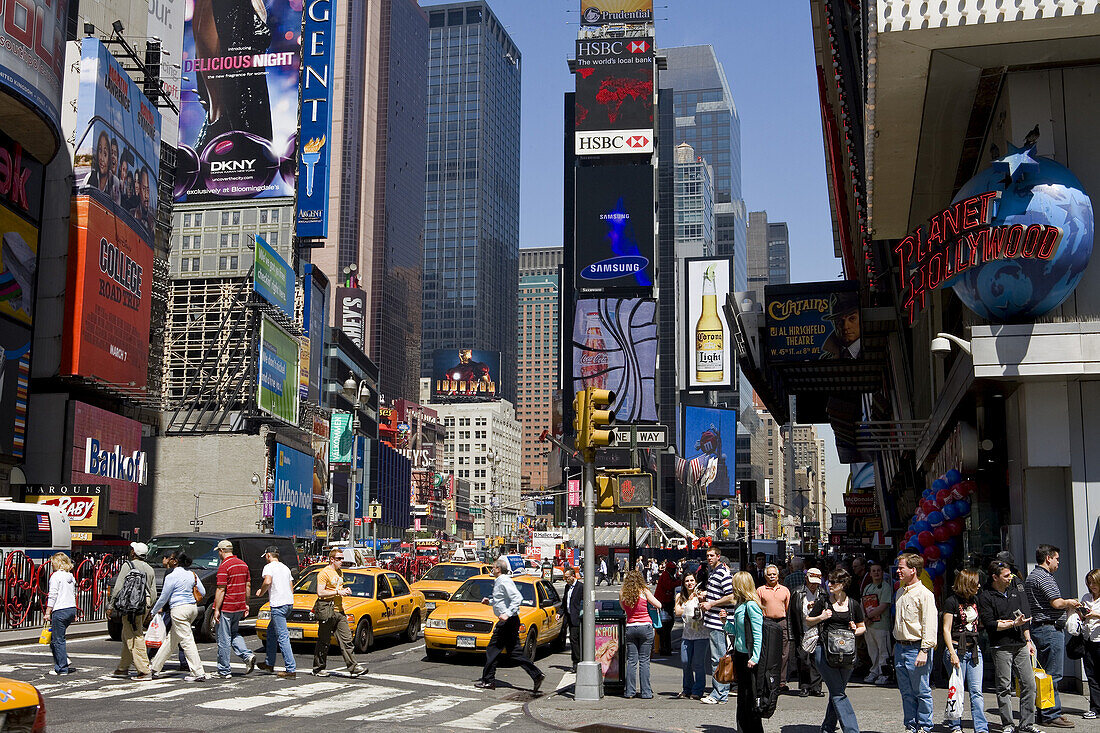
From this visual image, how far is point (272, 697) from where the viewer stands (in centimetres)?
1393

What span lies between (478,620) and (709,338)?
13102 centimetres

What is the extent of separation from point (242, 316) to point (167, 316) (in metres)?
5.32

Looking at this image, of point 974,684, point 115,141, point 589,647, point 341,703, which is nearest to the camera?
point 974,684

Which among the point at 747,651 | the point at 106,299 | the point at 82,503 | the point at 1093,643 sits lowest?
the point at 1093,643

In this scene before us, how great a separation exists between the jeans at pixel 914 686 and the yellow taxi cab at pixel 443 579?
644 inches

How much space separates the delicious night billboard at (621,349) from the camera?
5271 inches

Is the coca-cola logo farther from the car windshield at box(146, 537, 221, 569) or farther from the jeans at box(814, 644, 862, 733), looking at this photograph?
the jeans at box(814, 644, 862, 733)

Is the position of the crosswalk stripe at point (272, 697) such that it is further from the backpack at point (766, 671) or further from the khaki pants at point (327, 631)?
the backpack at point (766, 671)

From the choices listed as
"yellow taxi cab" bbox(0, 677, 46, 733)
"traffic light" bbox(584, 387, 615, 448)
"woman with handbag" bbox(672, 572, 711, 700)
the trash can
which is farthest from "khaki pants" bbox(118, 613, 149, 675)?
"yellow taxi cab" bbox(0, 677, 46, 733)

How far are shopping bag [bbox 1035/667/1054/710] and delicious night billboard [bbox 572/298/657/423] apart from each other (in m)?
121

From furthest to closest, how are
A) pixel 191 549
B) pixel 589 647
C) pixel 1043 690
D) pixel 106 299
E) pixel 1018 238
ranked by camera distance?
pixel 106 299 < pixel 191 549 < pixel 1018 238 < pixel 589 647 < pixel 1043 690

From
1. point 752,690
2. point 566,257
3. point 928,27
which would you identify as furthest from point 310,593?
point 566,257

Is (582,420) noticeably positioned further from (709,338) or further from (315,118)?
(709,338)

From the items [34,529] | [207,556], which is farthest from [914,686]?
[34,529]
